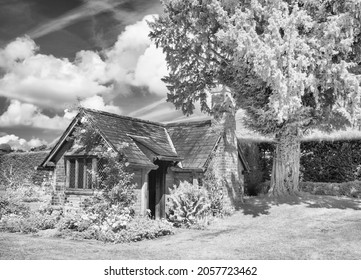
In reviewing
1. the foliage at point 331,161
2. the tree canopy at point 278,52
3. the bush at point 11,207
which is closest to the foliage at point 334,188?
the foliage at point 331,161

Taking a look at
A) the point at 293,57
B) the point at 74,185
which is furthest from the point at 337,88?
the point at 74,185

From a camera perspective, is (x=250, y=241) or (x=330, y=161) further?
(x=330, y=161)

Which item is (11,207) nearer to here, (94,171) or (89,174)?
(89,174)

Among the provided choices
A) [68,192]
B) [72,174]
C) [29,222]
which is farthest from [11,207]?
[72,174]

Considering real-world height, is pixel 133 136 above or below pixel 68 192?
above

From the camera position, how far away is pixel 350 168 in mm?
24281

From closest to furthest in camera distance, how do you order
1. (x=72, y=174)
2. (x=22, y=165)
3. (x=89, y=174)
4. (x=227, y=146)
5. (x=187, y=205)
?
(x=89, y=174)
(x=187, y=205)
(x=72, y=174)
(x=227, y=146)
(x=22, y=165)

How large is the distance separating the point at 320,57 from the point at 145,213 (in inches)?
424

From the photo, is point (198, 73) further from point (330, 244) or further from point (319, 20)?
point (330, 244)

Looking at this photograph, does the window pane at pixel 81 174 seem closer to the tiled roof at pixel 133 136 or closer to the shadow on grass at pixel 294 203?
the tiled roof at pixel 133 136

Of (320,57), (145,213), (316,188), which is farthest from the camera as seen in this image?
(316,188)

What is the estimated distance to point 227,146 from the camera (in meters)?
20.2

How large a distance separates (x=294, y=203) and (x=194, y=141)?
589cm
